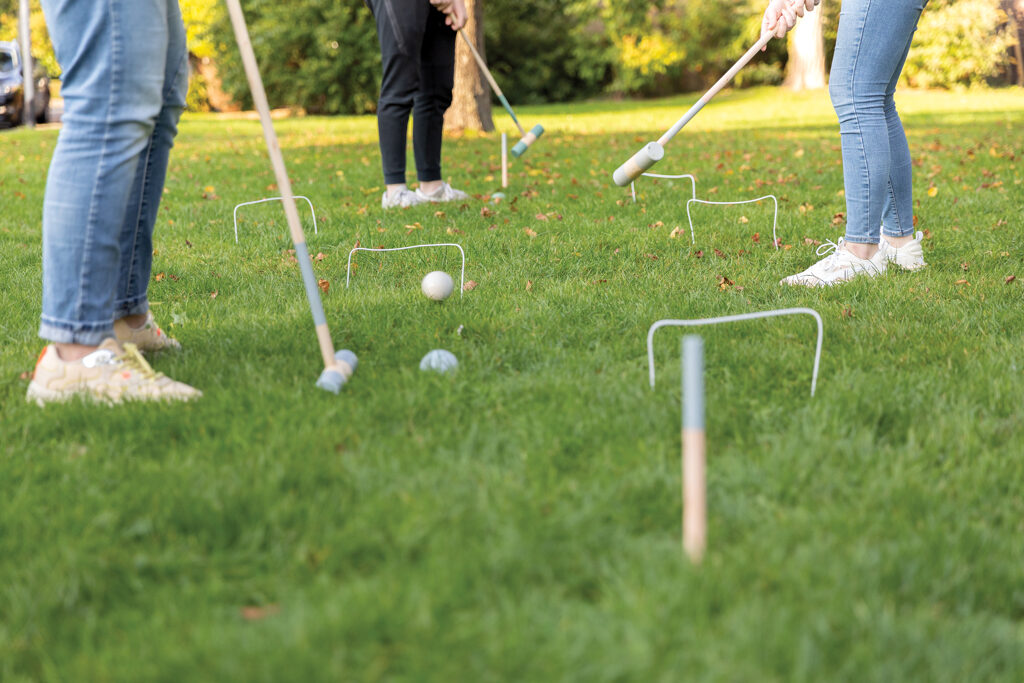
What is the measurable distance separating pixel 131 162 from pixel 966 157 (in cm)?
709

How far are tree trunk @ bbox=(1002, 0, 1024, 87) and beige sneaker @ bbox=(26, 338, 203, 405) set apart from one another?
20275mm

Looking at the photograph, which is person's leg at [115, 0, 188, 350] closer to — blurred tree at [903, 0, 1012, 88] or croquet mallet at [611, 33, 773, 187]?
croquet mallet at [611, 33, 773, 187]

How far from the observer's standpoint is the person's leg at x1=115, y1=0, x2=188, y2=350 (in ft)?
8.30

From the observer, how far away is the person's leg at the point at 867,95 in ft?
11.0

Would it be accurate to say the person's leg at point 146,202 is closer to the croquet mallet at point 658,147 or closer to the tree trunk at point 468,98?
the croquet mallet at point 658,147

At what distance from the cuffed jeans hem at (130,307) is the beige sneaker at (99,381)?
0.29 meters

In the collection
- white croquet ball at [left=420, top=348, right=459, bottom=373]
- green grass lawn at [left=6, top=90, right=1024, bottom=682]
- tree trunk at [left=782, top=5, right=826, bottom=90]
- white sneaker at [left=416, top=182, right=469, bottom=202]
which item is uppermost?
tree trunk at [left=782, top=5, right=826, bottom=90]

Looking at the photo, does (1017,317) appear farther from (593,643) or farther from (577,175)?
(577,175)

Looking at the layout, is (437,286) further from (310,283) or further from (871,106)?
(871,106)

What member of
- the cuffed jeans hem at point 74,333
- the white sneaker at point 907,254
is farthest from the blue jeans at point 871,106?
the cuffed jeans hem at point 74,333

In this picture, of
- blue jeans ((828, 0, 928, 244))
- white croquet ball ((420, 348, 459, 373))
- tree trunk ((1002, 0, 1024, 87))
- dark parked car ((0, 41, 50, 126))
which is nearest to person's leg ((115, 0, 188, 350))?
white croquet ball ((420, 348, 459, 373))

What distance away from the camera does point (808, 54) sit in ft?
68.4

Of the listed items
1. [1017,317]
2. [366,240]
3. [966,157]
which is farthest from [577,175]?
[1017,317]

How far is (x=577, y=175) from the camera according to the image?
696cm
